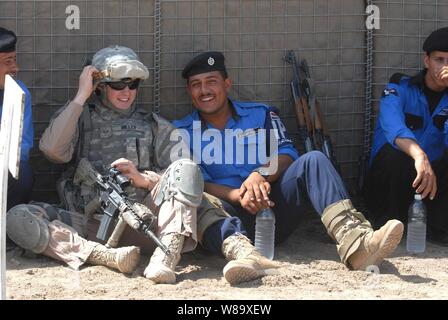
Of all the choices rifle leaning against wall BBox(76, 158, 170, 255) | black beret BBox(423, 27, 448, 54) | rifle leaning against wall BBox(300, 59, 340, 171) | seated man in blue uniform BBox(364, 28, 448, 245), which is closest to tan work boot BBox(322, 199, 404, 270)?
seated man in blue uniform BBox(364, 28, 448, 245)

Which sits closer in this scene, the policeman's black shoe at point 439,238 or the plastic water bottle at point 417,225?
the plastic water bottle at point 417,225

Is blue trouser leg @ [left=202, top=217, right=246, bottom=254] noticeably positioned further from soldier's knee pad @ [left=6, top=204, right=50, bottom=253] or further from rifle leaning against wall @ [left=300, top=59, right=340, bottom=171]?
rifle leaning against wall @ [left=300, top=59, right=340, bottom=171]

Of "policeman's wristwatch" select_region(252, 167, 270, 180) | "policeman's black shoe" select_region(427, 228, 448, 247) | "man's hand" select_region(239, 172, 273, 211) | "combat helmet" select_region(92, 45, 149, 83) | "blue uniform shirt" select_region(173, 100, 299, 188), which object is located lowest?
"policeman's black shoe" select_region(427, 228, 448, 247)

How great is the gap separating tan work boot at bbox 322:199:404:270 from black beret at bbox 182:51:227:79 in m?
1.38

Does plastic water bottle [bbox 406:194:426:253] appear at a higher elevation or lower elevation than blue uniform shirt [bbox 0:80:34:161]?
lower

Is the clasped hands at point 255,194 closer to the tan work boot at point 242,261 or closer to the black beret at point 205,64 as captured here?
the tan work boot at point 242,261

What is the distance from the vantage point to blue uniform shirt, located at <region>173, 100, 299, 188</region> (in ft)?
21.2

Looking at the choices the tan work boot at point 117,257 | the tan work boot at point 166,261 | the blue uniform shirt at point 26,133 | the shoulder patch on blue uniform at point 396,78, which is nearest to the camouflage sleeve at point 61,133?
the blue uniform shirt at point 26,133

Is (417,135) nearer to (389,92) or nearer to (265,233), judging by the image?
(389,92)

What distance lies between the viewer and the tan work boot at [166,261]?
541 cm

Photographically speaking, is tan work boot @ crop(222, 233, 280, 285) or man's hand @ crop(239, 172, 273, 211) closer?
tan work boot @ crop(222, 233, 280, 285)

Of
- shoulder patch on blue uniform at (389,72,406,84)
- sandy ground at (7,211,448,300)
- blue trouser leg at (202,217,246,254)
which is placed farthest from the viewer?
shoulder patch on blue uniform at (389,72,406,84)

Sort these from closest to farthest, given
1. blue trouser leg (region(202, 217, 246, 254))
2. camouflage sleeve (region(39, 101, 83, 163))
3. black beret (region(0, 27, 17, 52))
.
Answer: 1. blue trouser leg (region(202, 217, 246, 254))
2. camouflage sleeve (region(39, 101, 83, 163))
3. black beret (region(0, 27, 17, 52))
